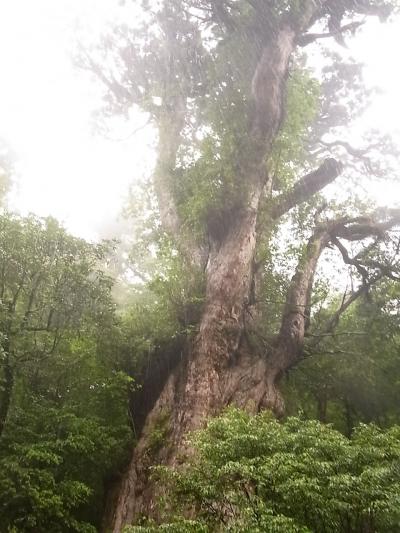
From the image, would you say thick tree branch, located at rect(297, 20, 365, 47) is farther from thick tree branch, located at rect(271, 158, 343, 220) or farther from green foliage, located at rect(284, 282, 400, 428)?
green foliage, located at rect(284, 282, 400, 428)

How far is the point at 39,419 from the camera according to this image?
8.71 m

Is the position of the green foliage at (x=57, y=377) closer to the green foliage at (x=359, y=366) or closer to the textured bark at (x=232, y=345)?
the textured bark at (x=232, y=345)

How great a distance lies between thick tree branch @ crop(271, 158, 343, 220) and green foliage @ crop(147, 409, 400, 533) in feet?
28.5

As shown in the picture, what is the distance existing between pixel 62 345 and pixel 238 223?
5.34m

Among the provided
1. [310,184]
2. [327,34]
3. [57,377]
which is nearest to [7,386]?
[57,377]

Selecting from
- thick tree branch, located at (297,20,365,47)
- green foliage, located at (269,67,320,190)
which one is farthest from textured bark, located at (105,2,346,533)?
thick tree branch, located at (297,20,365,47)

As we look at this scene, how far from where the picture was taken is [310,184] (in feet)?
45.0

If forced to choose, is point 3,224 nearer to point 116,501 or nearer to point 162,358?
point 162,358

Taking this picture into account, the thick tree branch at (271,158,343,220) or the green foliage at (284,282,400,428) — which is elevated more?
the thick tree branch at (271,158,343,220)

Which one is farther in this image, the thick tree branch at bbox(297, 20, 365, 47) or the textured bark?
the thick tree branch at bbox(297, 20, 365, 47)

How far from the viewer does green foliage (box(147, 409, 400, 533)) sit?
4.59 metres

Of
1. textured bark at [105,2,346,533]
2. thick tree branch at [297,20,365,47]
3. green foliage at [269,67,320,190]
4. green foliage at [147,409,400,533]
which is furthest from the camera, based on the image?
thick tree branch at [297,20,365,47]

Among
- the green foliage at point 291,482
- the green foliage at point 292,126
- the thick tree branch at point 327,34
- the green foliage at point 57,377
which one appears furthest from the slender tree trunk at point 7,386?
the thick tree branch at point 327,34

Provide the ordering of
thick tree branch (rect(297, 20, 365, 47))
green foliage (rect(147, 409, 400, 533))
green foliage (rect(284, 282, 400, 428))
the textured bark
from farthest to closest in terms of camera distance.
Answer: thick tree branch (rect(297, 20, 365, 47)) < green foliage (rect(284, 282, 400, 428)) < the textured bark < green foliage (rect(147, 409, 400, 533))
